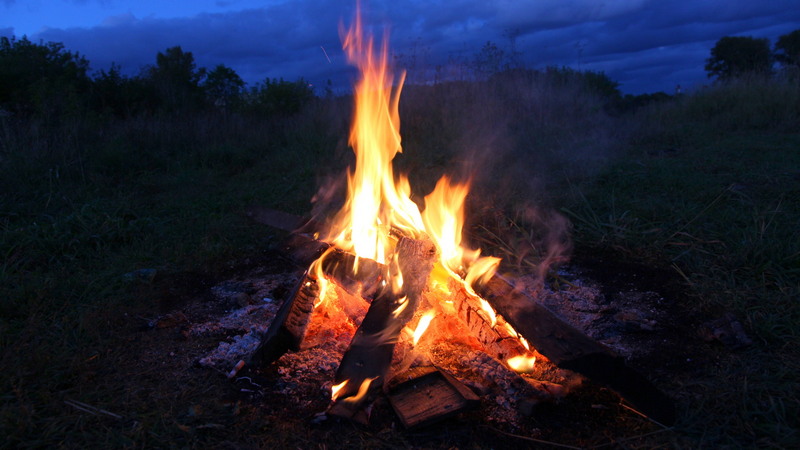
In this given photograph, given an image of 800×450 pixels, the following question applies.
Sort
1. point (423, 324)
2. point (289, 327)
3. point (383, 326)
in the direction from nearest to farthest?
point (383, 326)
point (289, 327)
point (423, 324)

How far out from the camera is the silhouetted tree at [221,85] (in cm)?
1199

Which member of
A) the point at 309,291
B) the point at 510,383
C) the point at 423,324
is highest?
the point at 309,291

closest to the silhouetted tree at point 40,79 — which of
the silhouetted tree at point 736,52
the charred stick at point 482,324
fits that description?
the charred stick at point 482,324

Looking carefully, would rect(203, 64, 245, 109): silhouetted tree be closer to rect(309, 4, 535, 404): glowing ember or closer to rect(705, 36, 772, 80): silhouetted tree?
rect(309, 4, 535, 404): glowing ember

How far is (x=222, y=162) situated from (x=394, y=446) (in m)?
6.36

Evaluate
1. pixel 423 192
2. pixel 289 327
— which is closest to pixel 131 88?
pixel 423 192

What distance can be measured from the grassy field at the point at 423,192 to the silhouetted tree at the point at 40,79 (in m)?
0.80

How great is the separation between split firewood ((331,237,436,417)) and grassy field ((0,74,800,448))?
0.21m

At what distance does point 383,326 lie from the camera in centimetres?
227

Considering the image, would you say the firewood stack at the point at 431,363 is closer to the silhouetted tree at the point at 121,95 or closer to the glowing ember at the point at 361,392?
the glowing ember at the point at 361,392

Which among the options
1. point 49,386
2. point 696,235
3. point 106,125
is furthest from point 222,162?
point 696,235

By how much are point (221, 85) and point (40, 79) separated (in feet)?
12.2

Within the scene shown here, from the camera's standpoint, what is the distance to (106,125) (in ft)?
26.3

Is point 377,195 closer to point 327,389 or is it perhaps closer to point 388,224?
point 388,224
